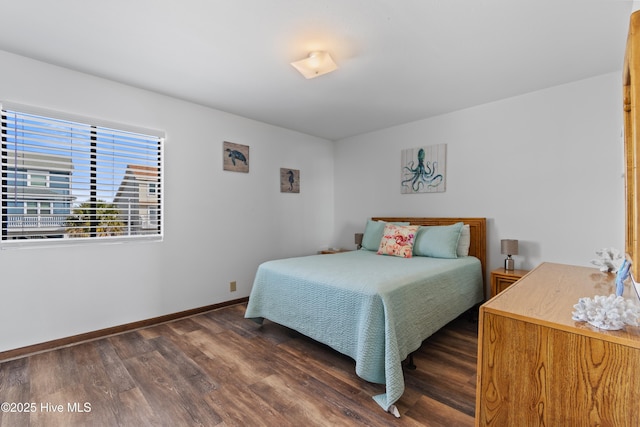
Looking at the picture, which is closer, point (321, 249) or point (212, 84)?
point (212, 84)

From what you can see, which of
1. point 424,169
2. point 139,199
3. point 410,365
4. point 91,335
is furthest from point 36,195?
point 424,169

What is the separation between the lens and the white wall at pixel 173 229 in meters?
2.28

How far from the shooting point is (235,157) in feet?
11.6

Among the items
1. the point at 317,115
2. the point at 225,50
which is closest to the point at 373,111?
the point at 317,115

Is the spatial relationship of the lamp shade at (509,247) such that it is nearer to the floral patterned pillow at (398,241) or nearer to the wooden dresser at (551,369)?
the floral patterned pillow at (398,241)

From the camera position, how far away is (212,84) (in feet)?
8.90

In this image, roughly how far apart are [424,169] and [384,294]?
2.36 m

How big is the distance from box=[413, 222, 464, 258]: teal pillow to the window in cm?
280

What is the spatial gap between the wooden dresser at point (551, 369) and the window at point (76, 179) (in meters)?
3.00

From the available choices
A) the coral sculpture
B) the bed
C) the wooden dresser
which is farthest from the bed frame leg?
the coral sculpture

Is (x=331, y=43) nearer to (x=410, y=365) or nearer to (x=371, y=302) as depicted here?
(x=371, y=302)

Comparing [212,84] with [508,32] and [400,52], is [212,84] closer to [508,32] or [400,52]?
[400,52]

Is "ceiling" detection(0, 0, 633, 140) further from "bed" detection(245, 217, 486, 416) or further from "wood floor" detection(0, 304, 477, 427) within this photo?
"wood floor" detection(0, 304, 477, 427)

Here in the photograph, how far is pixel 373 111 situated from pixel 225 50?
1.86 meters
